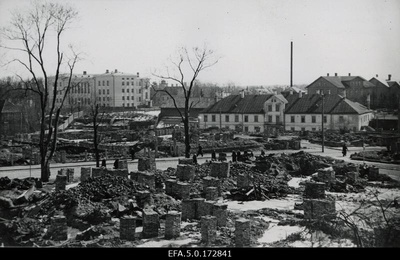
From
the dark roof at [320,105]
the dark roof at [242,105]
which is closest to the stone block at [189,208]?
the dark roof at [320,105]

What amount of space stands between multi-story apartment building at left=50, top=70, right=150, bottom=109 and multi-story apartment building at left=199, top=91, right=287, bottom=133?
32381mm

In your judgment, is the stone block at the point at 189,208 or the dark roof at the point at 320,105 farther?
the dark roof at the point at 320,105

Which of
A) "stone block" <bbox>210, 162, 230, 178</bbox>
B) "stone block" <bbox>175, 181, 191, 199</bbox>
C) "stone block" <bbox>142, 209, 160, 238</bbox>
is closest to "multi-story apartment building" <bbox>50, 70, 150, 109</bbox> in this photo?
"stone block" <bbox>210, 162, 230, 178</bbox>

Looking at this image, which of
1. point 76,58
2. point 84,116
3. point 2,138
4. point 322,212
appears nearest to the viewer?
point 322,212

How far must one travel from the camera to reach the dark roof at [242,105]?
61.9 metres

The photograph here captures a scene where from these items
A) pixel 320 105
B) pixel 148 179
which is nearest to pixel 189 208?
pixel 148 179

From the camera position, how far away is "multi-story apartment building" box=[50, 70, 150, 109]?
89.5 metres

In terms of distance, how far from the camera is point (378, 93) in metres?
79.9

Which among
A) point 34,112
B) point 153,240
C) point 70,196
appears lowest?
point 153,240

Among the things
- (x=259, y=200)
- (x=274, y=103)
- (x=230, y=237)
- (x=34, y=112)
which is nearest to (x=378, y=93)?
(x=274, y=103)

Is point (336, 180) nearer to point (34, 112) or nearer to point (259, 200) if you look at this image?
point (259, 200)

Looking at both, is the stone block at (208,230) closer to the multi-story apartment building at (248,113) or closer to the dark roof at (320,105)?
the multi-story apartment building at (248,113)

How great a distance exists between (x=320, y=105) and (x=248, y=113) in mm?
10232

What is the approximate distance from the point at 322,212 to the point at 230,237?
12.8 ft
